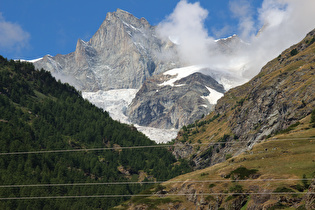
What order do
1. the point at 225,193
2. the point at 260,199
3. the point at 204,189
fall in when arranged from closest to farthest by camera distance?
the point at 260,199 < the point at 225,193 < the point at 204,189

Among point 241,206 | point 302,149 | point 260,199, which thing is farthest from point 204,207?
point 302,149

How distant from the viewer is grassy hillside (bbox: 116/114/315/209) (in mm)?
104438

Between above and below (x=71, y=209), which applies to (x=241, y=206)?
below

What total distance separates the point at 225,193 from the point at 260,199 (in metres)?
16.6

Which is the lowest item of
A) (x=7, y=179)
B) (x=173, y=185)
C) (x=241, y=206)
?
(x=241, y=206)

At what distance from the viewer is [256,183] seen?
12044cm

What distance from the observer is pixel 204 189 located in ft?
466

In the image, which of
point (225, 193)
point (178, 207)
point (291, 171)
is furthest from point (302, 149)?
point (178, 207)

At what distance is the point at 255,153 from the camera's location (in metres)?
153

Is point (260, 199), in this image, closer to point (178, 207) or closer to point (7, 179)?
point (178, 207)

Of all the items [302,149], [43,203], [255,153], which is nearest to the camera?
[302,149]

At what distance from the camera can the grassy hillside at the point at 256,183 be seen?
4112 inches

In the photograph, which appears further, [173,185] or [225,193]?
[173,185]

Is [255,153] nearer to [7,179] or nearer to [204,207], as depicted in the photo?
[204,207]
